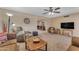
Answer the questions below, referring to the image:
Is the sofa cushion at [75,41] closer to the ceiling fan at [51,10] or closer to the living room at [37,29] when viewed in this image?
the living room at [37,29]

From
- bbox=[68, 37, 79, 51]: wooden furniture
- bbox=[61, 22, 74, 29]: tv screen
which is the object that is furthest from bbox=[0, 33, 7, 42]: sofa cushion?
bbox=[68, 37, 79, 51]: wooden furniture

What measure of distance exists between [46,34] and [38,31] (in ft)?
0.50

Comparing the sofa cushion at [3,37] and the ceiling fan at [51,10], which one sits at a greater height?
the ceiling fan at [51,10]

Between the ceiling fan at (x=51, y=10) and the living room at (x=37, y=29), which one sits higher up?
the ceiling fan at (x=51, y=10)

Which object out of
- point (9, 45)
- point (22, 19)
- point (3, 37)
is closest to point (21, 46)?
point (9, 45)

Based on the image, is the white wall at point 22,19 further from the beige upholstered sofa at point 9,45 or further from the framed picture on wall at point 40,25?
the beige upholstered sofa at point 9,45

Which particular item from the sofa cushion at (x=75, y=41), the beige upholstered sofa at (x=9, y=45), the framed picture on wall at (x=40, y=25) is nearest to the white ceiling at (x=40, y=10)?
the framed picture on wall at (x=40, y=25)

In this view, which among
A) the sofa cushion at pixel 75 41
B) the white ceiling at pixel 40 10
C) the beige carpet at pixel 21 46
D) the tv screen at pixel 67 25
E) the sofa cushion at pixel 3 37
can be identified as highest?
the white ceiling at pixel 40 10

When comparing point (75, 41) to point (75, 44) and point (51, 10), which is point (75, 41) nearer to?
point (75, 44)

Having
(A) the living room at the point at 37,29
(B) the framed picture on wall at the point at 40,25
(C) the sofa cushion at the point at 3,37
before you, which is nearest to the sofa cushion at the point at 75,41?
(A) the living room at the point at 37,29

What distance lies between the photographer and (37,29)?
239cm

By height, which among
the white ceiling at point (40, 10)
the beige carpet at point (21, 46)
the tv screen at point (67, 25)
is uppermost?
the white ceiling at point (40, 10)

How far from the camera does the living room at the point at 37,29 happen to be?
234cm
